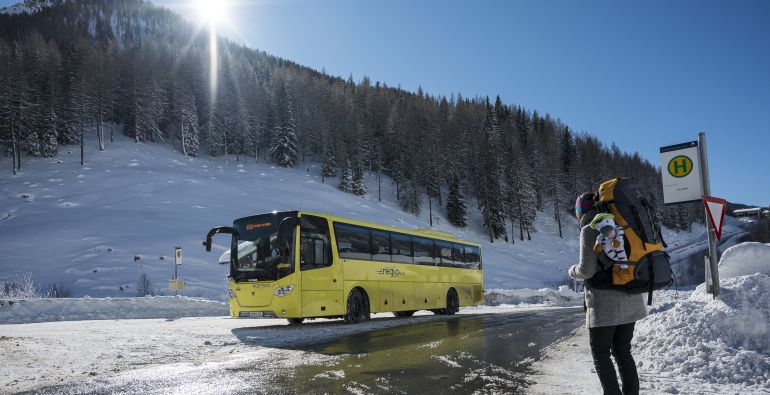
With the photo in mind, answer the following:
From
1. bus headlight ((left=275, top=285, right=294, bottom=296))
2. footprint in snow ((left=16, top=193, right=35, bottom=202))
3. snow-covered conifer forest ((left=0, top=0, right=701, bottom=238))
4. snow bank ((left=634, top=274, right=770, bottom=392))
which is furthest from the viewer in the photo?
snow-covered conifer forest ((left=0, top=0, right=701, bottom=238))

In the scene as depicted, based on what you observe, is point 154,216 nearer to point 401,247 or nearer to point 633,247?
point 401,247

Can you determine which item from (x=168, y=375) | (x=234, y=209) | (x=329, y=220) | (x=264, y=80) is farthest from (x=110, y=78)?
(x=168, y=375)

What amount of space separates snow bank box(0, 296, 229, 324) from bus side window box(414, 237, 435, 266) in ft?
29.6

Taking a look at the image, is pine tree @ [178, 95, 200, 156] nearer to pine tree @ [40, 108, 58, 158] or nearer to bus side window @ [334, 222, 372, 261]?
pine tree @ [40, 108, 58, 158]

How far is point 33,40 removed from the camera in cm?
8400

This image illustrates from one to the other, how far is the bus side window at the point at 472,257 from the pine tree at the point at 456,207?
50.2m

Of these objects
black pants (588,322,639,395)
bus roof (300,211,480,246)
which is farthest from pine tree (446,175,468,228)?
black pants (588,322,639,395)

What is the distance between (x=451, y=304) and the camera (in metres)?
22.1

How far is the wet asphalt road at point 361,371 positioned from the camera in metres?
5.94

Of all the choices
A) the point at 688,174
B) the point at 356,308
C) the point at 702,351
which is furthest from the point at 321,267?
the point at 702,351

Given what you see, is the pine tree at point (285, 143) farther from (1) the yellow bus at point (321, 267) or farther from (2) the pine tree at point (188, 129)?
(1) the yellow bus at point (321, 267)

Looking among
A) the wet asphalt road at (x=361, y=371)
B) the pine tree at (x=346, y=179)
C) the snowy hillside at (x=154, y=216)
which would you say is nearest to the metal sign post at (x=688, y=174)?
the wet asphalt road at (x=361, y=371)

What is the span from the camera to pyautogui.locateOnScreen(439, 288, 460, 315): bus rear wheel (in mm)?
21922

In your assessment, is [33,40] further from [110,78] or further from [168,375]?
[168,375]
